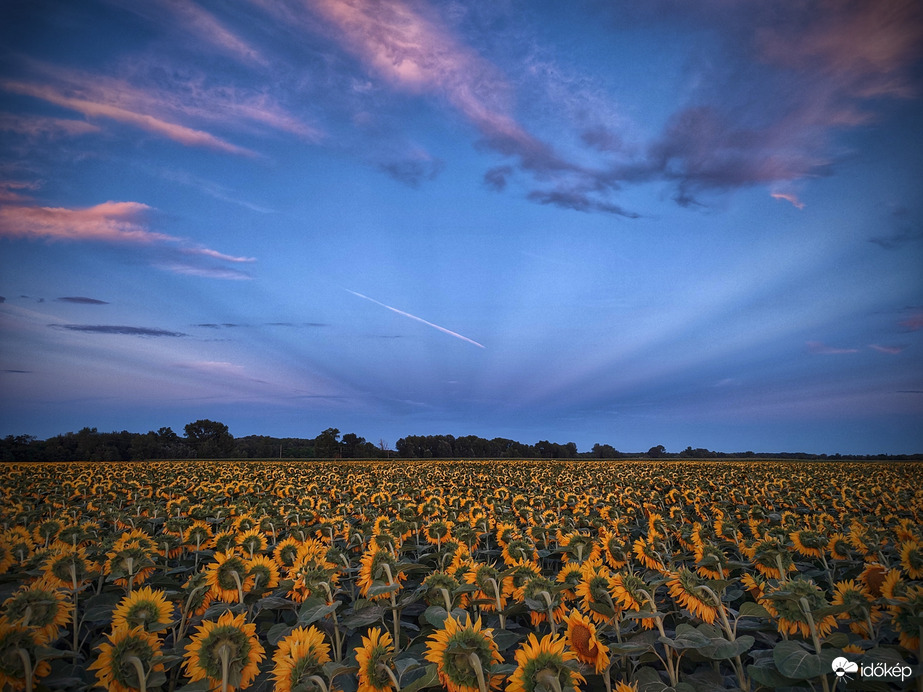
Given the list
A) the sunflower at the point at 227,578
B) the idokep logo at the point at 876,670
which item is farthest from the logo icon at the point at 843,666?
the sunflower at the point at 227,578

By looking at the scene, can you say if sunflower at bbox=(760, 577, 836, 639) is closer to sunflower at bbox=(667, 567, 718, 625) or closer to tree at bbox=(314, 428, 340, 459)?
sunflower at bbox=(667, 567, 718, 625)

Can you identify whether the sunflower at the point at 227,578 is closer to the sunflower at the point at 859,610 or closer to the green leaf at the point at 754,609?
the green leaf at the point at 754,609

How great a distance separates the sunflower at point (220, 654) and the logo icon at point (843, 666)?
4209 mm

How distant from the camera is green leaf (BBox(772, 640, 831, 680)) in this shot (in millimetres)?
3234

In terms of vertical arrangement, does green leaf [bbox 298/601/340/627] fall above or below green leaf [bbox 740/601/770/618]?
below

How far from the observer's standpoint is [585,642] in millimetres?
3621

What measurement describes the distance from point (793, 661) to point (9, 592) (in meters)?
8.18

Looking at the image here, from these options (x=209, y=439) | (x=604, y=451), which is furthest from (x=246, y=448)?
(x=604, y=451)

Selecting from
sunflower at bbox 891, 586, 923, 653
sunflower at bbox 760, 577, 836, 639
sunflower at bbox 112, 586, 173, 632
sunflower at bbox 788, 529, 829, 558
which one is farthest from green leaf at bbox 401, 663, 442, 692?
sunflower at bbox 788, 529, 829, 558

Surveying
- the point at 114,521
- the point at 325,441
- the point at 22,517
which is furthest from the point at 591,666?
the point at 325,441

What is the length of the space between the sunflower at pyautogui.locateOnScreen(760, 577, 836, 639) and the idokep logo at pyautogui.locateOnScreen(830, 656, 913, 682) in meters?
0.41

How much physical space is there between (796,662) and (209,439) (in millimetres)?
71751

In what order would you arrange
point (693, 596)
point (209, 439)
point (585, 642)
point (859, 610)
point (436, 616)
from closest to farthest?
point (585, 642), point (436, 616), point (693, 596), point (859, 610), point (209, 439)

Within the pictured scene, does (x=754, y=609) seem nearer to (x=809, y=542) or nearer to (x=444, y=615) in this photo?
(x=444, y=615)
